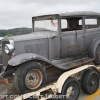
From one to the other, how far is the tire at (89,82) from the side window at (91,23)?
1.49 metres


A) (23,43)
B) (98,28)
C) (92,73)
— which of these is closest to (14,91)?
(23,43)

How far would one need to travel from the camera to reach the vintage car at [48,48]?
4.02 metres

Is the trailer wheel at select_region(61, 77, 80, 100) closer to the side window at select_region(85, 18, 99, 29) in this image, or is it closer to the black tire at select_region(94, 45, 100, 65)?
the black tire at select_region(94, 45, 100, 65)

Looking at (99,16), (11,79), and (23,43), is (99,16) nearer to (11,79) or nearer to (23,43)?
(23,43)

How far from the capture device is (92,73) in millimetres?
5215

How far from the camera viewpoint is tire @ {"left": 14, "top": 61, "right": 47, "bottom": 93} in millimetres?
3871

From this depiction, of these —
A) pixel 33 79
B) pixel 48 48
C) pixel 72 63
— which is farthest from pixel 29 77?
pixel 72 63

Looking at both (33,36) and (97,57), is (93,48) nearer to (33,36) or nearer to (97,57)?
(97,57)

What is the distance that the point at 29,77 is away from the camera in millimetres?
4082

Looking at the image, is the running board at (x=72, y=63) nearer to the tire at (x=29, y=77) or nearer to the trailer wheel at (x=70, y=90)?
the trailer wheel at (x=70, y=90)

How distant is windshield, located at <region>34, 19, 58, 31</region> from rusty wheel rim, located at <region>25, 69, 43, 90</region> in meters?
1.48

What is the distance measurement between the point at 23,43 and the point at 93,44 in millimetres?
2445

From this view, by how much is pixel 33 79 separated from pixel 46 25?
6.18 ft

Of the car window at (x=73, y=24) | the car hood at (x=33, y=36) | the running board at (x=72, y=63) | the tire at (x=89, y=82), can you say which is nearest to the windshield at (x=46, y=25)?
the car hood at (x=33, y=36)
